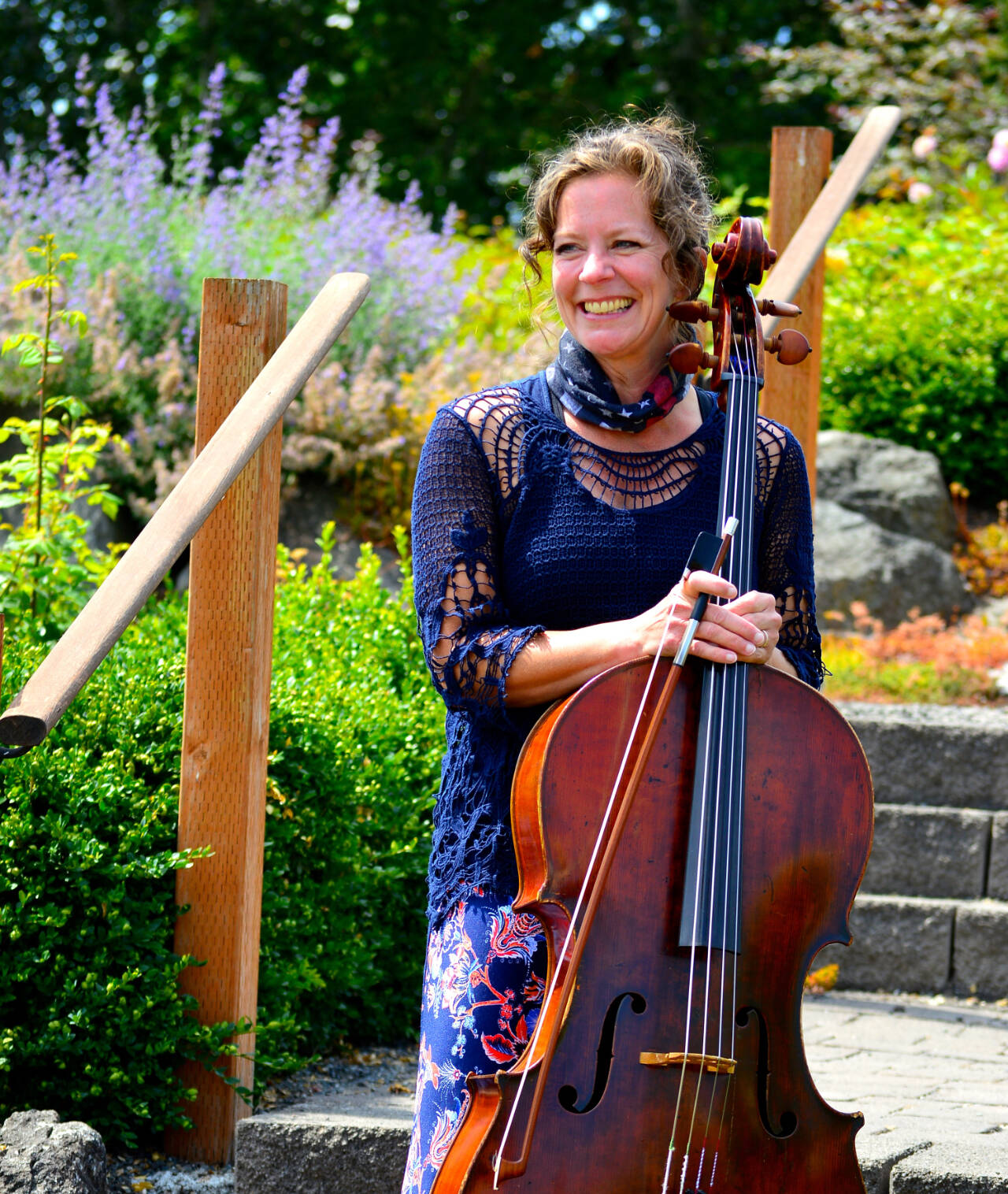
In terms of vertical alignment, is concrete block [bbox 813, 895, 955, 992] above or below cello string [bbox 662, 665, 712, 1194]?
below

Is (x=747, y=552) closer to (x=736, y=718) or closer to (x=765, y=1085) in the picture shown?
(x=736, y=718)

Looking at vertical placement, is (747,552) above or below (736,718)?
above

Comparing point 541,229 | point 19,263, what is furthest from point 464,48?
point 541,229

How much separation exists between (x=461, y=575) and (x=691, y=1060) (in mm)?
649

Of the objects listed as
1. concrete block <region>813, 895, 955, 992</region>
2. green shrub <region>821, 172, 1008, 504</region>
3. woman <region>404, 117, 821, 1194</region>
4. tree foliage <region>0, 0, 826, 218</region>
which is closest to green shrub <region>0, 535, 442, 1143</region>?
woman <region>404, 117, 821, 1194</region>

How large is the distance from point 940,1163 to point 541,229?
5.49 feet

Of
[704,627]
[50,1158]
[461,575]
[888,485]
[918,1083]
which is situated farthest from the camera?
[888,485]

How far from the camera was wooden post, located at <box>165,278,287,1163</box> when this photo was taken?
2.50 metres

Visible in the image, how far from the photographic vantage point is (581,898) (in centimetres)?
154

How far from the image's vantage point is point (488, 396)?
188 cm

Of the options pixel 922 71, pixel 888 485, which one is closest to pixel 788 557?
pixel 888 485

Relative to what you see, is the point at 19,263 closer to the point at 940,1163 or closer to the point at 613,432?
the point at 613,432

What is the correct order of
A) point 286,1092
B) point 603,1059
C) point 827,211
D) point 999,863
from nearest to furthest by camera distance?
1. point 603,1059
2. point 286,1092
3. point 827,211
4. point 999,863

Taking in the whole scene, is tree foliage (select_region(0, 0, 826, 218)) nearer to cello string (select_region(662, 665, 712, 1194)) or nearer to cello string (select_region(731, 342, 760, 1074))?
cello string (select_region(731, 342, 760, 1074))
